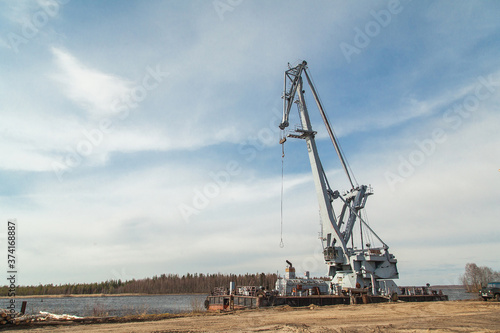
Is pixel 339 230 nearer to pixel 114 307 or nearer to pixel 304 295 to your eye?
pixel 304 295

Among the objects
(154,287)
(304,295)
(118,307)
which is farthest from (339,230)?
(154,287)

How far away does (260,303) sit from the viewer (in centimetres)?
2444

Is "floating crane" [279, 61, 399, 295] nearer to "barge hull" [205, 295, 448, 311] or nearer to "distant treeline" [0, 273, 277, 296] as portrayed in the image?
"barge hull" [205, 295, 448, 311]

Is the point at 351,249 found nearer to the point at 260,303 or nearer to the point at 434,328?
the point at 260,303

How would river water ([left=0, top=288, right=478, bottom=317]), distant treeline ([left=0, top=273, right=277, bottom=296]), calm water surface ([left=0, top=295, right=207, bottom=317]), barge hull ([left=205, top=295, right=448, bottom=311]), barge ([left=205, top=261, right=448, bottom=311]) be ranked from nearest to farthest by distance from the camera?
barge hull ([left=205, top=295, right=448, bottom=311]) → barge ([left=205, top=261, right=448, bottom=311]) → calm water surface ([left=0, top=295, right=207, bottom=317]) → river water ([left=0, top=288, right=478, bottom=317]) → distant treeline ([left=0, top=273, right=277, bottom=296])

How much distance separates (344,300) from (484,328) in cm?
1612

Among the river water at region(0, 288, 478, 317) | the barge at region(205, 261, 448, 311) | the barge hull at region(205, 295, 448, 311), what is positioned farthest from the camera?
the river water at region(0, 288, 478, 317)

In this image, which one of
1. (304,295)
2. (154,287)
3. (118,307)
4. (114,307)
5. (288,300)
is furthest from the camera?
(154,287)

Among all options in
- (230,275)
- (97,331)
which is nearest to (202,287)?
(230,275)

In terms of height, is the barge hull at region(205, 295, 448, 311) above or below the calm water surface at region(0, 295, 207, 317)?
above

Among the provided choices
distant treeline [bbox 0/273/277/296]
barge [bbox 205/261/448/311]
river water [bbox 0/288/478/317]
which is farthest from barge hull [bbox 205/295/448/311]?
distant treeline [bbox 0/273/277/296]

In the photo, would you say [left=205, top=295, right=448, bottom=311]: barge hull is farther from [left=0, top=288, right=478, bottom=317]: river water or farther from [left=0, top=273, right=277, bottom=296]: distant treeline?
[left=0, top=273, right=277, bottom=296]: distant treeline

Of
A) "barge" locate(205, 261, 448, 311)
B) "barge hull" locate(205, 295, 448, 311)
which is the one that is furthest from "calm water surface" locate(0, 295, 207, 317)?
"barge" locate(205, 261, 448, 311)

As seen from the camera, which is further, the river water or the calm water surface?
the river water
